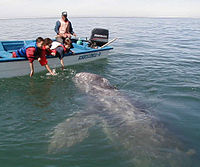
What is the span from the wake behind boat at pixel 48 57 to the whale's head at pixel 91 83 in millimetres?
2697

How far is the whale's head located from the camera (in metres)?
9.81

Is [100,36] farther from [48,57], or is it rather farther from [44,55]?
[44,55]

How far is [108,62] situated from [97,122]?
30.1ft

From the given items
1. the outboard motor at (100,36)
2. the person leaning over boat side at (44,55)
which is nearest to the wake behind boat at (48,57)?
the outboard motor at (100,36)

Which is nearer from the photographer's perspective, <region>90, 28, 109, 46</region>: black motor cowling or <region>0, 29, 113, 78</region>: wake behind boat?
<region>0, 29, 113, 78</region>: wake behind boat

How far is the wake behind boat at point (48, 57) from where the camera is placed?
10.9m

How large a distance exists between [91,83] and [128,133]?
4275 millimetres

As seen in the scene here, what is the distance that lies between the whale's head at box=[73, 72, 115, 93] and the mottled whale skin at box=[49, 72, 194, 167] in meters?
0.87

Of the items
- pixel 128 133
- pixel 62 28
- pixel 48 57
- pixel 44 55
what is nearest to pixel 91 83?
pixel 44 55

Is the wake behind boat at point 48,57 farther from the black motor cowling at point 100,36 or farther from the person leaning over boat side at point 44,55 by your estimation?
the person leaning over boat side at point 44,55

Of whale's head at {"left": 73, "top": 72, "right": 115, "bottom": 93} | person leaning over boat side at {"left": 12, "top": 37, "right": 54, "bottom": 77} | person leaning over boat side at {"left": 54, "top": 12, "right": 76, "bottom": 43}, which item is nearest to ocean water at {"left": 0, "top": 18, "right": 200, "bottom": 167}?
whale's head at {"left": 73, "top": 72, "right": 115, "bottom": 93}

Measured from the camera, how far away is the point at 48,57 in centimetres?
1223

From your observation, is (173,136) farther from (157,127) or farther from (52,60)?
(52,60)

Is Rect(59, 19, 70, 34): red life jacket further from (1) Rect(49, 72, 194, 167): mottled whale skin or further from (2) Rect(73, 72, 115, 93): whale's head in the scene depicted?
(1) Rect(49, 72, 194, 167): mottled whale skin
